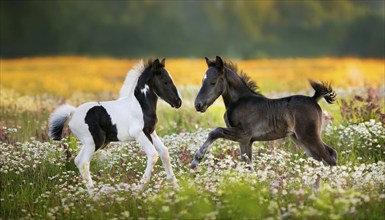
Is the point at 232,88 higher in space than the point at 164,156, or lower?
higher

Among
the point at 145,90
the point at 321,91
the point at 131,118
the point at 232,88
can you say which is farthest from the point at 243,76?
the point at 131,118

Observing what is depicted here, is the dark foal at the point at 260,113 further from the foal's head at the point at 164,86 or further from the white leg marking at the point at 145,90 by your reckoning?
the white leg marking at the point at 145,90

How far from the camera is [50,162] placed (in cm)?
1166

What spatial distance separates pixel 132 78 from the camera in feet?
34.8

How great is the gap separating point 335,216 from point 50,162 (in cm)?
561

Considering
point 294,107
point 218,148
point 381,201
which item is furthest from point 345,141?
point 381,201

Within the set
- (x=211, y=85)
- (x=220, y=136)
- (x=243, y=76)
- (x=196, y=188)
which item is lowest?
(x=196, y=188)

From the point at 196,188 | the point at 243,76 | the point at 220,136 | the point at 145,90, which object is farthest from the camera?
the point at 243,76

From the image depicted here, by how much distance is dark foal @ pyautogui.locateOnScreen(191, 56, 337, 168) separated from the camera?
1013cm

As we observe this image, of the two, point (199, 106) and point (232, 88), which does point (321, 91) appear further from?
point (199, 106)

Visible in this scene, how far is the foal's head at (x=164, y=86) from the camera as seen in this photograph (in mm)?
10195

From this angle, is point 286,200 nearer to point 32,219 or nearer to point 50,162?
point 32,219

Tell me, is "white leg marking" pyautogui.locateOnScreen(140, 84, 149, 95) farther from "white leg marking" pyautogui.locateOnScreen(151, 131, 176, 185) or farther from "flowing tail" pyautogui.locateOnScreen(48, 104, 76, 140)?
"flowing tail" pyautogui.locateOnScreen(48, 104, 76, 140)

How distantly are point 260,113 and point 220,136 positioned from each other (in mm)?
788
